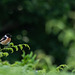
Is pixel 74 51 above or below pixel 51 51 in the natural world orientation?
below

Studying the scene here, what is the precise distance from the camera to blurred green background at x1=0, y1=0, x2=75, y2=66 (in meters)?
13.1

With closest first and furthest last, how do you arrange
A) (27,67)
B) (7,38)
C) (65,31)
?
(27,67), (7,38), (65,31)

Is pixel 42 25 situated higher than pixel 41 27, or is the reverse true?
pixel 42 25

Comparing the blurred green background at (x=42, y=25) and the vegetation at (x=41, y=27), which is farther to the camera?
the blurred green background at (x=42, y=25)

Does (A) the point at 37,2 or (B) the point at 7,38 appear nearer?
(B) the point at 7,38

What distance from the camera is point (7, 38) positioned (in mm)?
5820

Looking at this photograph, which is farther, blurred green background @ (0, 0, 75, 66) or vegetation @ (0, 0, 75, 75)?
blurred green background @ (0, 0, 75, 66)

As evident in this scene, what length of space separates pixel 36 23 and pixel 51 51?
4.57ft

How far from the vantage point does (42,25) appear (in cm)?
1491

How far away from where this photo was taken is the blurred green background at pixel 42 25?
13.1 metres

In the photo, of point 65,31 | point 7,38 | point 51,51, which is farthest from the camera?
point 51,51

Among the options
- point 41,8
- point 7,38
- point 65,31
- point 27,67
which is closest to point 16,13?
point 41,8

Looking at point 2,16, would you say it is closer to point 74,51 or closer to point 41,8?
point 41,8

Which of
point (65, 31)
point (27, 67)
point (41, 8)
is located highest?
point (41, 8)
